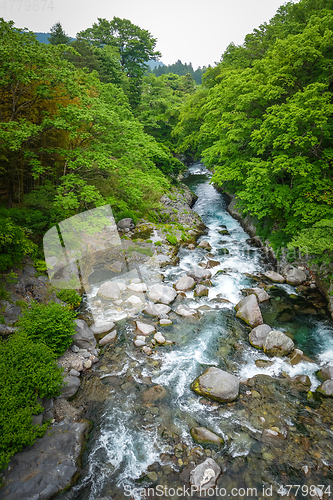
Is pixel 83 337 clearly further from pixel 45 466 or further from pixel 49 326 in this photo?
pixel 45 466

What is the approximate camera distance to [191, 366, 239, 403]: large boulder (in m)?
6.18

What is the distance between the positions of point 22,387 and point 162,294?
19.6ft

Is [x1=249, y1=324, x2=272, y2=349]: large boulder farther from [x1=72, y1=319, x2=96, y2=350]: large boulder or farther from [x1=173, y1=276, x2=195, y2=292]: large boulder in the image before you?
[x1=72, y1=319, x2=96, y2=350]: large boulder

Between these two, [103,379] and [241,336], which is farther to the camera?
[241,336]

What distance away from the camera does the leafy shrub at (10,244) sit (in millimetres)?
6902

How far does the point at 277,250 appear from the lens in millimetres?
12602

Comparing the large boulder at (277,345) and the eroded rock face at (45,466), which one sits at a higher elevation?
the eroded rock face at (45,466)

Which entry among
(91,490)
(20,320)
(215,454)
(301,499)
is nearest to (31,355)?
(20,320)

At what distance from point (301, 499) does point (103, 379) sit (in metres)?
5.05

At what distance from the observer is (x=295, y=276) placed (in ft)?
37.3

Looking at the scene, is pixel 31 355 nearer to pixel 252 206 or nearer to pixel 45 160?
pixel 45 160

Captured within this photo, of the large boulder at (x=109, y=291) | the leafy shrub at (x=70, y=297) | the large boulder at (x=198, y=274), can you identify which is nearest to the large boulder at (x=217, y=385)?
the large boulder at (x=109, y=291)

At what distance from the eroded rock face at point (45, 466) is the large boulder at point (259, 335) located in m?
5.69

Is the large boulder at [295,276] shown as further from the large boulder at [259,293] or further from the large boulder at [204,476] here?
the large boulder at [204,476]
